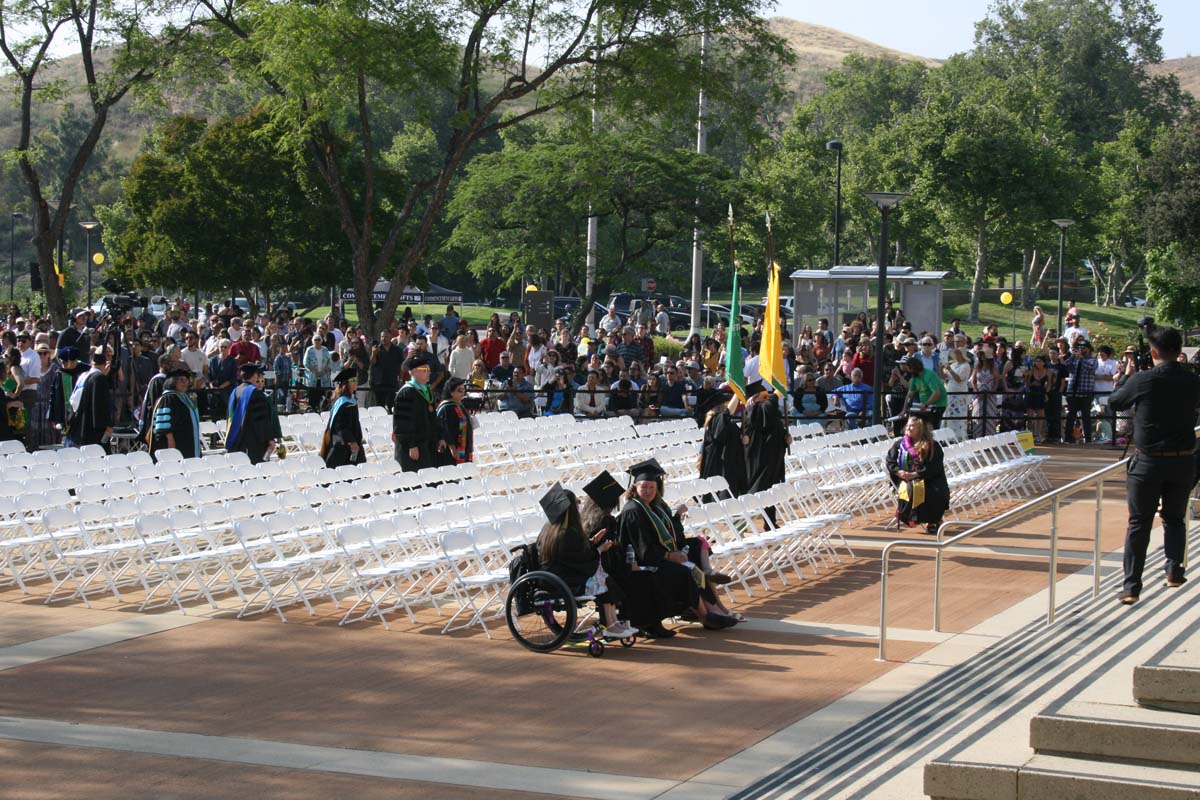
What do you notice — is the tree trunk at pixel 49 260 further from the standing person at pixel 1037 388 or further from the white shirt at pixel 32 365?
the standing person at pixel 1037 388

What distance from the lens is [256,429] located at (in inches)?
612

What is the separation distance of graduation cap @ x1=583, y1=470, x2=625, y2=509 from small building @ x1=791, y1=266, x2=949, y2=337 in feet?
59.9

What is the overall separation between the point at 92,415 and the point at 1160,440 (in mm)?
11962

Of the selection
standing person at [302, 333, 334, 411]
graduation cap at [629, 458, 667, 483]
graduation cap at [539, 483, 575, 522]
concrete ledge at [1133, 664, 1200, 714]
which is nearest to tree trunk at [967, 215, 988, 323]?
standing person at [302, 333, 334, 411]

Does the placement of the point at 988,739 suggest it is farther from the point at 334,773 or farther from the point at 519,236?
the point at 519,236

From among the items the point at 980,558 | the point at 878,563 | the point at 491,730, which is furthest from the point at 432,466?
the point at 491,730

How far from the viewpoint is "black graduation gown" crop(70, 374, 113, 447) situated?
655 inches

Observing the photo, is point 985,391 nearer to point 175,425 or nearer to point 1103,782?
point 175,425

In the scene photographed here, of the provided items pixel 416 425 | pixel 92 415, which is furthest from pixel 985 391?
pixel 92 415

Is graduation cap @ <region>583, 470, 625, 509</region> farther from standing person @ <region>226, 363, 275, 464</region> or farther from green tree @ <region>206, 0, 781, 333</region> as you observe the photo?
green tree @ <region>206, 0, 781, 333</region>

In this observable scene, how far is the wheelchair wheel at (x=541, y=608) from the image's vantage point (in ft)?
31.7

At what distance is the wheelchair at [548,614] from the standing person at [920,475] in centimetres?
559

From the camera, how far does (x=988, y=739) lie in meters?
6.81

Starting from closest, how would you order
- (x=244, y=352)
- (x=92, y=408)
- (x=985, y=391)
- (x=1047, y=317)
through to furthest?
1. (x=92, y=408)
2. (x=985, y=391)
3. (x=244, y=352)
4. (x=1047, y=317)
